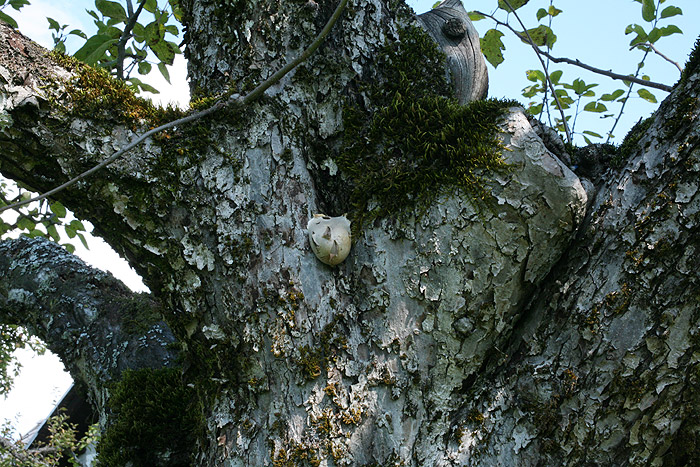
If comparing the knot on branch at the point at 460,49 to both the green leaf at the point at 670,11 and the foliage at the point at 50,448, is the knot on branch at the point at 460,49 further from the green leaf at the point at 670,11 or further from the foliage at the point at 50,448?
the foliage at the point at 50,448

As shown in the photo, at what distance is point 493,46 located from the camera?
9.91ft

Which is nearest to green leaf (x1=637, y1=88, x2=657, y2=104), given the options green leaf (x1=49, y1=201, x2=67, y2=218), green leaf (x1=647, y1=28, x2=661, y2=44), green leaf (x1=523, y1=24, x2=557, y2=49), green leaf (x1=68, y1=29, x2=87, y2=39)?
green leaf (x1=647, y1=28, x2=661, y2=44)

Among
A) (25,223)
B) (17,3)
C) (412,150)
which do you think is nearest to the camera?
(412,150)

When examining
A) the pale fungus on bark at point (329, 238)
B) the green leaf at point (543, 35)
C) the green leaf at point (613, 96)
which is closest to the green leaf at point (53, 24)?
the pale fungus on bark at point (329, 238)

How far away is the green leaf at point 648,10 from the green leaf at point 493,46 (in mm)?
758

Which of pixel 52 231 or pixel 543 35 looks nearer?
pixel 543 35

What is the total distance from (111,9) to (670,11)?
10.0ft

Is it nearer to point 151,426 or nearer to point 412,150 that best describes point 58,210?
point 151,426

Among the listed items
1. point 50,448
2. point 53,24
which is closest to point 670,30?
point 53,24

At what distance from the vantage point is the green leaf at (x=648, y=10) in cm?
286

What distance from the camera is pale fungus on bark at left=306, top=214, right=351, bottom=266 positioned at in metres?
1.63

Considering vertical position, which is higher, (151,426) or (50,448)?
(151,426)

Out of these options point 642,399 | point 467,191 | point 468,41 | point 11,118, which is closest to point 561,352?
point 642,399

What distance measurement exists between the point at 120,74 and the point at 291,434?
2.33m
